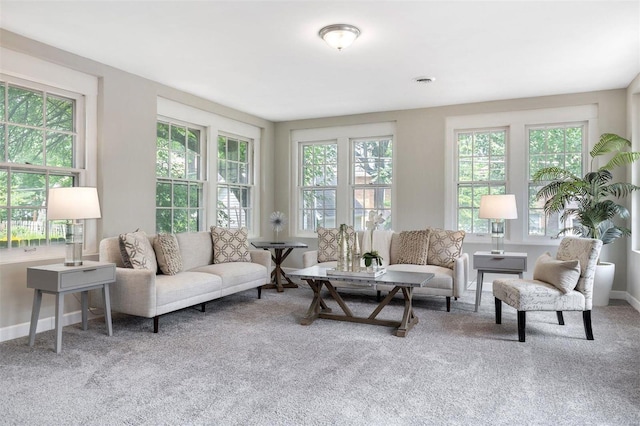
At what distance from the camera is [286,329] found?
4.03 meters

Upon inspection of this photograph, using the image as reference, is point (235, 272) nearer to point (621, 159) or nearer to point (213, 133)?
point (213, 133)

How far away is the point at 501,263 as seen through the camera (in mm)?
4762

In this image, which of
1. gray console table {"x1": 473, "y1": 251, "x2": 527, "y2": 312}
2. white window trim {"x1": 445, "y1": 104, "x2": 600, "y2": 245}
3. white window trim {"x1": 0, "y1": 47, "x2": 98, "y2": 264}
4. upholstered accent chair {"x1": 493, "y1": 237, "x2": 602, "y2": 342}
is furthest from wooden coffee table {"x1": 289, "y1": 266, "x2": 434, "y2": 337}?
white window trim {"x1": 445, "y1": 104, "x2": 600, "y2": 245}

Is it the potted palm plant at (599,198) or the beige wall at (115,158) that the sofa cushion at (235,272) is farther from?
the potted palm plant at (599,198)

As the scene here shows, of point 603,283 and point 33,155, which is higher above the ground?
point 33,155

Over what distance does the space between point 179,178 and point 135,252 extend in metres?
1.73

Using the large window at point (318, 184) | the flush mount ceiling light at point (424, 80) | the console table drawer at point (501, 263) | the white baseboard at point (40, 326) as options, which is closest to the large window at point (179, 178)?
the white baseboard at point (40, 326)

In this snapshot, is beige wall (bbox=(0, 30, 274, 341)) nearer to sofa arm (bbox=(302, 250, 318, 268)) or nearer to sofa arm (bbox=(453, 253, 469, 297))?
sofa arm (bbox=(302, 250, 318, 268))

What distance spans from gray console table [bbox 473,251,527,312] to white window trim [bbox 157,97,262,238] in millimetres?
3544

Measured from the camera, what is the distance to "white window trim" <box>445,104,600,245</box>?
5.62 meters

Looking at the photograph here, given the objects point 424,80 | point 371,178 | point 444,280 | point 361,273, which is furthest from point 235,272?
point 424,80

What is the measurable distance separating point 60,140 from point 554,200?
5.45 metres

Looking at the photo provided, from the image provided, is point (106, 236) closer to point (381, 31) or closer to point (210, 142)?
point (210, 142)

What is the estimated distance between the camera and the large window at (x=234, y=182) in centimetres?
647
